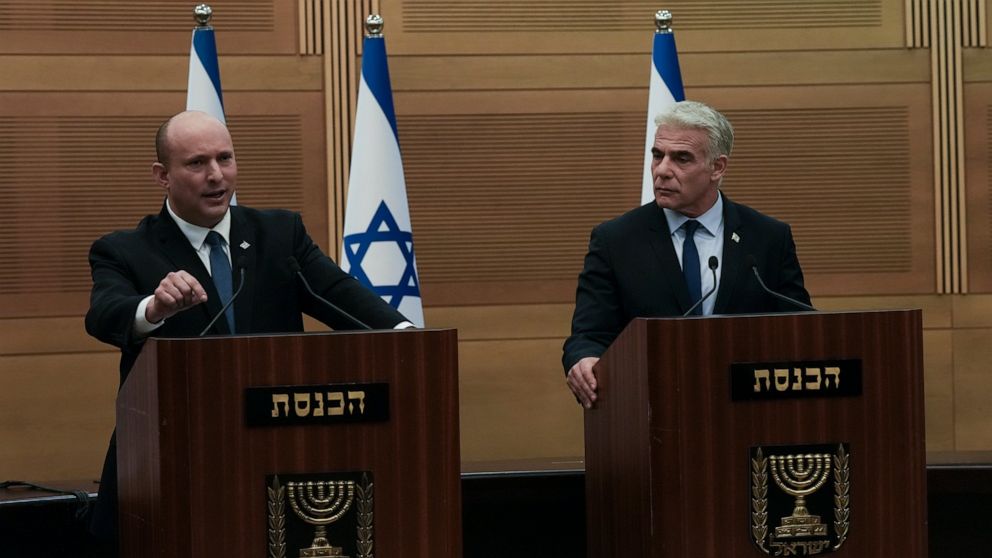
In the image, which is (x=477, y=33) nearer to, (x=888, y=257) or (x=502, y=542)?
(x=888, y=257)

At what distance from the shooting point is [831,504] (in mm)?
2738

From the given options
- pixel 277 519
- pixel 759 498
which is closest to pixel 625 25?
pixel 759 498

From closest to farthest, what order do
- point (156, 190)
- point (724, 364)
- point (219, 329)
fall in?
1. point (724, 364)
2. point (219, 329)
3. point (156, 190)

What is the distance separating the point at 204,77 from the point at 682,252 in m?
2.49

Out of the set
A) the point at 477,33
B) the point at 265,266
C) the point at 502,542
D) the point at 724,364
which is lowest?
the point at 502,542

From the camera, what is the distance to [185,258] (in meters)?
3.09

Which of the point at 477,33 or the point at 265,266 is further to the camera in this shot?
the point at 477,33

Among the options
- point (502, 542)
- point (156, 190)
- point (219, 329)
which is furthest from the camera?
point (156, 190)

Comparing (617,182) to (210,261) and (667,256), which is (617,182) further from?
(210,261)

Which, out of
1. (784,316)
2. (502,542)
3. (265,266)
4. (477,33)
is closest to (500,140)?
(477,33)

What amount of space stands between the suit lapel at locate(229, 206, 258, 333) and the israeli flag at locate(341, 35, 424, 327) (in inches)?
75.2

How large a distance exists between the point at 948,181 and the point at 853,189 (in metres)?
0.41

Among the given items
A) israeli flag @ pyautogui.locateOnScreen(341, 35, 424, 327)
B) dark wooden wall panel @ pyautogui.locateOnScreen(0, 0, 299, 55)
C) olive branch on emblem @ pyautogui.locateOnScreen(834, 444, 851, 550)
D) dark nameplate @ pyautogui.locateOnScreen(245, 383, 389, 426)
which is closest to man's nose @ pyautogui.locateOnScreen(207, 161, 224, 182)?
dark nameplate @ pyautogui.locateOnScreen(245, 383, 389, 426)

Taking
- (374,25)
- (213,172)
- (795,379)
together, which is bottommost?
(795,379)
